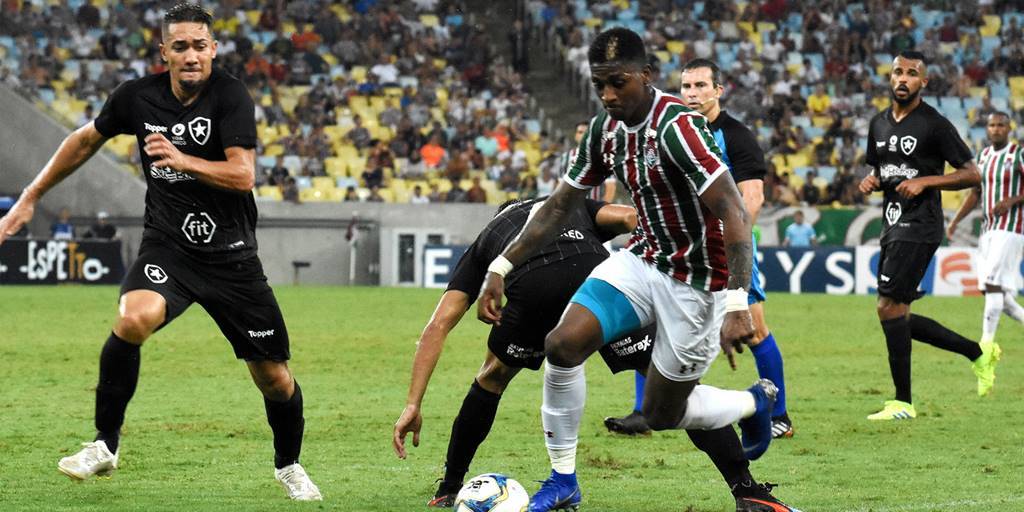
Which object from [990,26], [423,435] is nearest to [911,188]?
[423,435]

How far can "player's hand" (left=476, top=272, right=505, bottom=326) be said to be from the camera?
21.4 ft

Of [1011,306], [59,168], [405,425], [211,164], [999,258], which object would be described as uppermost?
[211,164]

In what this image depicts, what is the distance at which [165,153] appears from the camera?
6.75 meters

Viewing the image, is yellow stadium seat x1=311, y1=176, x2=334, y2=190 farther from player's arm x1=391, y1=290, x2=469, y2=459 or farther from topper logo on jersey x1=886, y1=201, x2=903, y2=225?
player's arm x1=391, y1=290, x2=469, y2=459

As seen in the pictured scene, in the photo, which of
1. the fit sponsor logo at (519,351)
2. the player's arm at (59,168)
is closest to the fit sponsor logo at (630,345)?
the fit sponsor logo at (519,351)

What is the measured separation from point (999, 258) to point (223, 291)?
9710 mm

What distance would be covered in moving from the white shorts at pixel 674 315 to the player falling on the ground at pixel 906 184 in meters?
4.70

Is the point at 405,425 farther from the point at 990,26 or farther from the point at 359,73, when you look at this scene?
the point at 990,26

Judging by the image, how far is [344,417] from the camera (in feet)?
35.8

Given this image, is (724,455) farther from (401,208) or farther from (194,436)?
(401,208)

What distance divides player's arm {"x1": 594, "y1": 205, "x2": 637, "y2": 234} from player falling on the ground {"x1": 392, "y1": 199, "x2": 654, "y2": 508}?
1 centimetres

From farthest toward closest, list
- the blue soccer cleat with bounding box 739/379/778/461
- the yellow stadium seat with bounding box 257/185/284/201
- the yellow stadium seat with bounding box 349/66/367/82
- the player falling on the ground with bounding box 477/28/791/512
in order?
the yellow stadium seat with bounding box 349/66/367/82, the yellow stadium seat with bounding box 257/185/284/201, the blue soccer cleat with bounding box 739/379/778/461, the player falling on the ground with bounding box 477/28/791/512

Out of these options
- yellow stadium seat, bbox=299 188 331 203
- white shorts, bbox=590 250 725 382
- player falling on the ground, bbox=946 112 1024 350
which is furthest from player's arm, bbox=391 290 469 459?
yellow stadium seat, bbox=299 188 331 203

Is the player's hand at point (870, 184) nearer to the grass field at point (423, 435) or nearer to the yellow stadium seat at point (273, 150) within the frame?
the grass field at point (423, 435)
